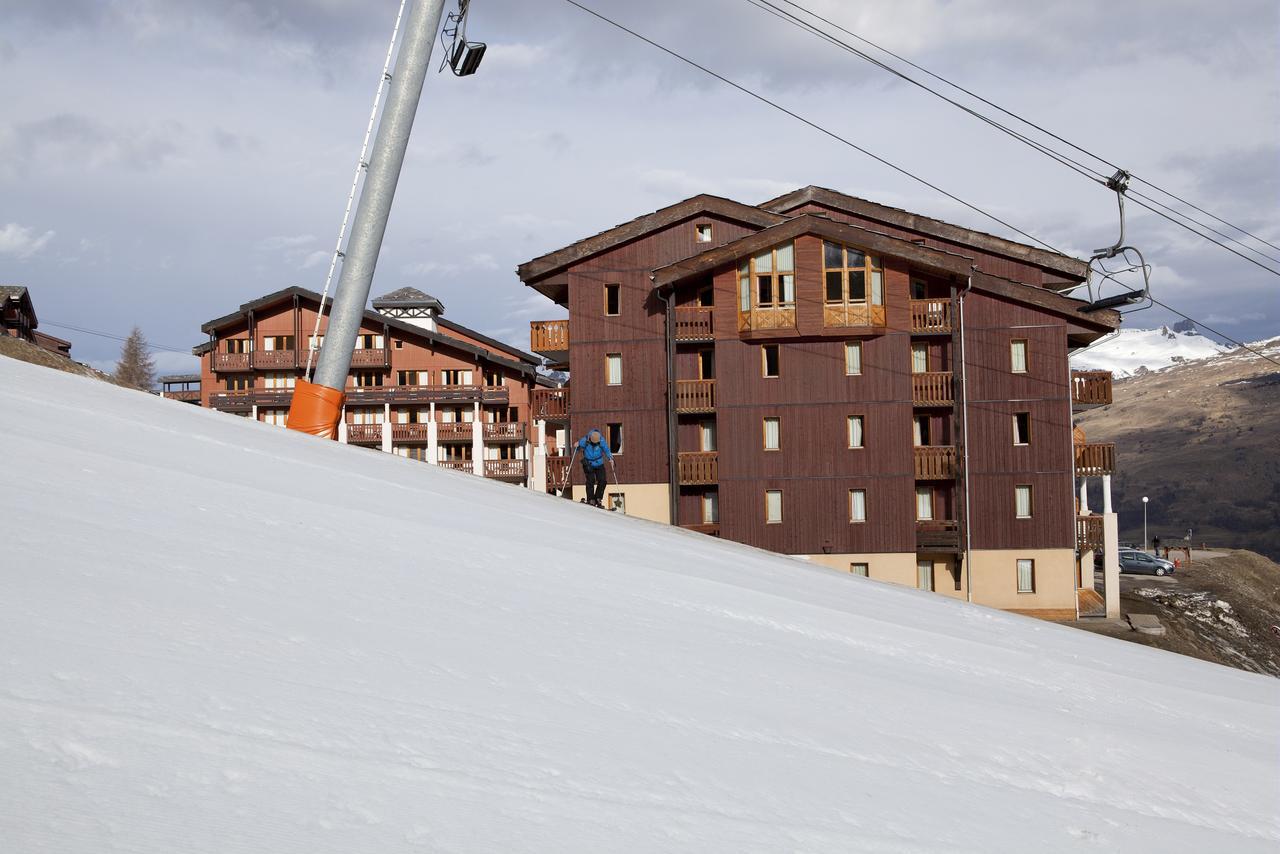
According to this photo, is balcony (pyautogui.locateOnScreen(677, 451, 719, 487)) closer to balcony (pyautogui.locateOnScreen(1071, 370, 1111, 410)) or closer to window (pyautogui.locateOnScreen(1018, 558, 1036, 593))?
window (pyautogui.locateOnScreen(1018, 558, 1036, 593))

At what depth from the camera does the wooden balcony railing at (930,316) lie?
39.2 metres

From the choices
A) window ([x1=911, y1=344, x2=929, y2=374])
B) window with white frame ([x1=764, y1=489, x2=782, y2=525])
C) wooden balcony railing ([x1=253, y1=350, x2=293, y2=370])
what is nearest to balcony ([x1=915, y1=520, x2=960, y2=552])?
window with white frame ([x1=764, y1=489, x2=782, y2=525])

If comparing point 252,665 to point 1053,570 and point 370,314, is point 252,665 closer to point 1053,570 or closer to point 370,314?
point 1053,570

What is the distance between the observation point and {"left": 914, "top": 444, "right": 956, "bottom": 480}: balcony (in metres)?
39.1

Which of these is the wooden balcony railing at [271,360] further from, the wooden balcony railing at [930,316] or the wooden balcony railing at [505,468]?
the wooden balcony railing at [930,316]

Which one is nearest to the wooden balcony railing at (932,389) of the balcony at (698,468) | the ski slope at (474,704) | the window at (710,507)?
the balcony at (698,468)

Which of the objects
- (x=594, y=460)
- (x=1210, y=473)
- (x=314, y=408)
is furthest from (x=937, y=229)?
(x=1210, y=473)

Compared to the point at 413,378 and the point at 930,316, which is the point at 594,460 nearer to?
the point at 930,316

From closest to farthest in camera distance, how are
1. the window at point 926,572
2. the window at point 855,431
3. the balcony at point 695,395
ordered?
the window at point 855,431 → the balcony at point 695,395 → the window at point 926,572

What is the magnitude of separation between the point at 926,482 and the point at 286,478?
115ft

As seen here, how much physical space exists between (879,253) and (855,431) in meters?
6.54

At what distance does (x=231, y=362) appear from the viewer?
61.1 m

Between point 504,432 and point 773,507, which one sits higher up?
point 504,432

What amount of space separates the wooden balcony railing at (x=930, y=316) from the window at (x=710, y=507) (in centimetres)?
965
